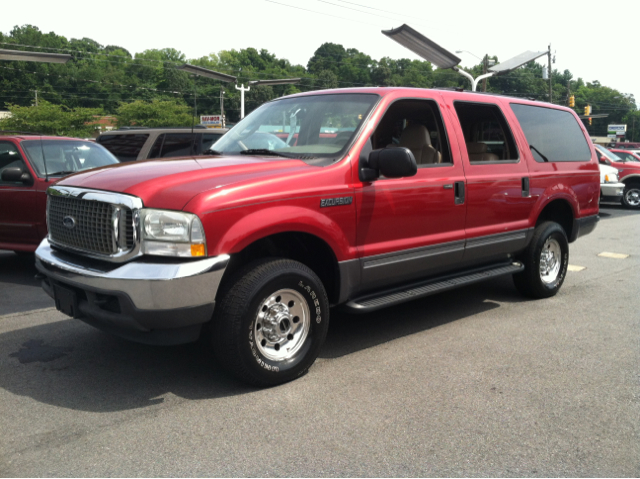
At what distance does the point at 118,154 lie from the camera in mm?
10969

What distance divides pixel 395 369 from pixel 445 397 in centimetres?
55

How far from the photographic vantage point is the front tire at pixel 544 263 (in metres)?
5.98

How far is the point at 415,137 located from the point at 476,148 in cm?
69

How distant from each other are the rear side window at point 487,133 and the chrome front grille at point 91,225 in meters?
3.11

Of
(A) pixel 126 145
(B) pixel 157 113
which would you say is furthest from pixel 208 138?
(B) pixel 157 113

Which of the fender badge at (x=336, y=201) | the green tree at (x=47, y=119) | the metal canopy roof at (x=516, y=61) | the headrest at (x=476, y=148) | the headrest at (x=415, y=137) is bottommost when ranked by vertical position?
the fender badge at (x=336, y=201)

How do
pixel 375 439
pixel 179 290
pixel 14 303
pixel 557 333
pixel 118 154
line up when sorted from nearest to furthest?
pixel 375 439, pixel 179 290, pixel 557 333, pixel 14 303, pixel 118 154

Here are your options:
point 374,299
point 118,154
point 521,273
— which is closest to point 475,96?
point 521,273

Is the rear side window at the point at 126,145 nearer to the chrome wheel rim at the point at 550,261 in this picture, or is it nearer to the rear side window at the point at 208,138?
the rear side window at the point at 208,138

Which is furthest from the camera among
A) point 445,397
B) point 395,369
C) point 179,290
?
point 395,369

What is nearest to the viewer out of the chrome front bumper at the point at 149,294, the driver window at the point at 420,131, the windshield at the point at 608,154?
the chrome front bumper at the point at 149,294

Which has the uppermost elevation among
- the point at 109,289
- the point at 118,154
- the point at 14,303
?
the point at 118,154

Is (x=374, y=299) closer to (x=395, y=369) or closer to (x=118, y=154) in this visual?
(x=395, y=369)

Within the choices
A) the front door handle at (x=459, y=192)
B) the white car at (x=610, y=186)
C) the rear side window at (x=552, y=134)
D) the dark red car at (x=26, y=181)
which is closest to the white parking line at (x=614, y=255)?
the rear side window at (x=552, y=134)
